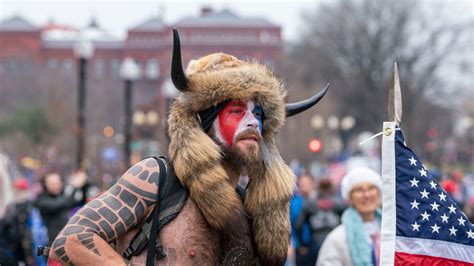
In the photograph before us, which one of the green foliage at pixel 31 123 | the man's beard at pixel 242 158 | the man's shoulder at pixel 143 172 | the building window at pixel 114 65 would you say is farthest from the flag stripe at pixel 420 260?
the building window at pixel 114 65

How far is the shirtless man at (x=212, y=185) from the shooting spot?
4184mm

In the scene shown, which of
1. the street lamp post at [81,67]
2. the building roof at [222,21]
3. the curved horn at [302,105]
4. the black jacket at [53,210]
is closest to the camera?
the curved horn at [302,105]

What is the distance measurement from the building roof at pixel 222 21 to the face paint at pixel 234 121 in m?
95.0

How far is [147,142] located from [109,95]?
4311mm

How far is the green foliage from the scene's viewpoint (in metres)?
60.4

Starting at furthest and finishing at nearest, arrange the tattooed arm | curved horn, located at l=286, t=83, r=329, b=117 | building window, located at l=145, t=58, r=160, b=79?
building window, located at l=145, t=58, r=160, b=79
curved horn, located at l=286, t=83, r=329, b=117
the tattooed arm

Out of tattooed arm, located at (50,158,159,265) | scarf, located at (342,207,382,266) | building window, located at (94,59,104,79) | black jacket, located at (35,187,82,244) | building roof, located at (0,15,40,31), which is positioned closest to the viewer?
tattooed arm, located at (50,158,159,265)

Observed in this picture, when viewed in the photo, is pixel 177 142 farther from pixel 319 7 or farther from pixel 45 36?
pixel 45 36

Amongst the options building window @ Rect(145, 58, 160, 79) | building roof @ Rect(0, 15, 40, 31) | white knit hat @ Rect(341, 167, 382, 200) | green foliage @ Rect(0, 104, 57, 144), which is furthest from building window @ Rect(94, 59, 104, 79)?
white knit hat @ Rect(341, 167, 382, 200)

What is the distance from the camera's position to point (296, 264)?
12.1m

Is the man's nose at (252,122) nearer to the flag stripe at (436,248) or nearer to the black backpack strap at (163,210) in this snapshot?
the black backpack strap at (163,210)

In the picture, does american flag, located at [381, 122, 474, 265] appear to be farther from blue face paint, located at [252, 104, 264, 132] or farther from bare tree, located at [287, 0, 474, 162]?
bare tree, located at [287, 0, 474, 162]

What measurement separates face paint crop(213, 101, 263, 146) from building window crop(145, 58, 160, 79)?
95055mm

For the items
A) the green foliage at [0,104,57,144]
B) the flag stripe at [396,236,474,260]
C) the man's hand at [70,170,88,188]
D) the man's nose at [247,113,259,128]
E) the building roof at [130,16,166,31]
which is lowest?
the green foliage at [0,104,57,144]
